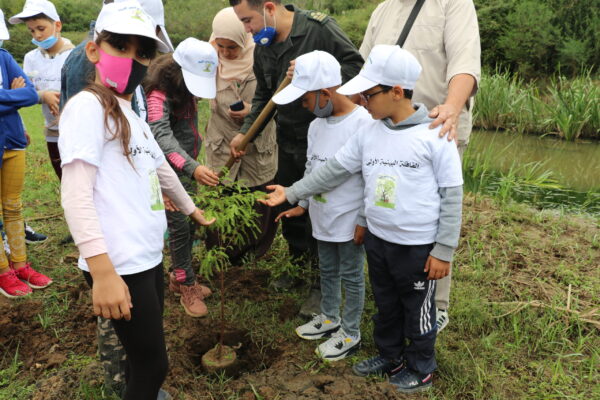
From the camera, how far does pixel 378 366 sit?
8.88ft

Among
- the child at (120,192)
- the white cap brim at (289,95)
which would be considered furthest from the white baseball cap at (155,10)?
the child at (120,192)

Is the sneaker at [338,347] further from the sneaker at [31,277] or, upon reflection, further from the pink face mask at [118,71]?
the sneaker at [31,277]

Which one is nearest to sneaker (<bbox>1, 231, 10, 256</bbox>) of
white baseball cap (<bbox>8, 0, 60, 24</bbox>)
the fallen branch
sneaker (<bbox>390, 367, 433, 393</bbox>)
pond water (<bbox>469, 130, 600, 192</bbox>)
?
white baseball cap (<bbox>8, 0, 60, 24</bbox>)

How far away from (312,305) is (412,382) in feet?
3.05

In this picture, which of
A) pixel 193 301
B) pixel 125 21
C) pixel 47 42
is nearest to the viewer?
pixel 125 21

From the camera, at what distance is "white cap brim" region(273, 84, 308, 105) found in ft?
8.49

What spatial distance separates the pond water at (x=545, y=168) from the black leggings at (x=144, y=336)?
4345mm

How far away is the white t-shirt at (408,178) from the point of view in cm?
226

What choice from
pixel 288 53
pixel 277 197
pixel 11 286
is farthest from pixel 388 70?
pixel 11 286

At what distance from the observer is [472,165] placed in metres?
6.86

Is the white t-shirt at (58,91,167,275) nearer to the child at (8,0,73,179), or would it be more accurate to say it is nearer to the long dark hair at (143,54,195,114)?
the long dark hair at (143,54,195,114)

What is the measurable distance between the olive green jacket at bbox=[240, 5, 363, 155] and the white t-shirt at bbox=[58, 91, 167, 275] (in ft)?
4.73

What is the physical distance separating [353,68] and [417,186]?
1.11m

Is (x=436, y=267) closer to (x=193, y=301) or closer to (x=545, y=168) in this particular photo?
(x=193, y=301)
